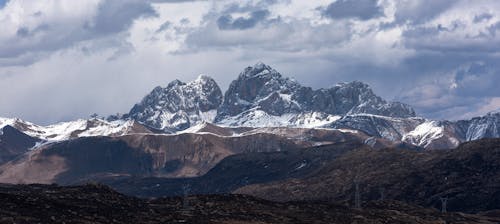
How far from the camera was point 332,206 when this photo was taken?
132250 mm

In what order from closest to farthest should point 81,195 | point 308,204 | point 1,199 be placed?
point 1,199, point 81,195, point 308,204

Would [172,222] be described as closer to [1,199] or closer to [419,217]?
[1,199]

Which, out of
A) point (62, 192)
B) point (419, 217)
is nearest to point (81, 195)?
point (62, 192)

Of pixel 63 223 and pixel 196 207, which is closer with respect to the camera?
pixel 63 223

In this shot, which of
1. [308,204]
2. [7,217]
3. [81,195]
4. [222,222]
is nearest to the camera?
[7,217]

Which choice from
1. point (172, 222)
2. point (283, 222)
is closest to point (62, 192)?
point (172, 222)

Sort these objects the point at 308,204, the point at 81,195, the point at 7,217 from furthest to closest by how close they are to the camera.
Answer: the point at 308,204 < the point at 81,195 < the point at 7,217

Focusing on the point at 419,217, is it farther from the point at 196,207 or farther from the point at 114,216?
the point at 114,216

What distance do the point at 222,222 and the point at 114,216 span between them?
12.2 m

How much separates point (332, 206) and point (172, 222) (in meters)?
41.4

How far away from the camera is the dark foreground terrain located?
8969 centimetres

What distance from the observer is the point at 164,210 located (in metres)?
106

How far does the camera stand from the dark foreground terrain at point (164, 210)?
8969 centimetres

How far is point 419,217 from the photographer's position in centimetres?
13162
